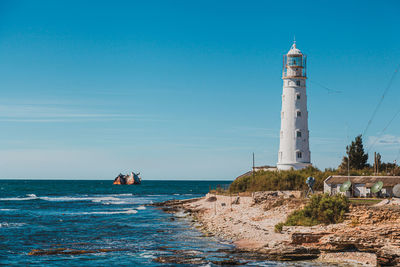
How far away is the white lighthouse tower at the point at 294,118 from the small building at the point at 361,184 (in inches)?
304

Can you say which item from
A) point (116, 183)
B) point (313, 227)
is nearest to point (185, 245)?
point (313, 227)

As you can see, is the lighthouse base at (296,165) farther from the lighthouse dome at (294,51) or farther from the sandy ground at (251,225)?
the lighthouse dome at (294,51)

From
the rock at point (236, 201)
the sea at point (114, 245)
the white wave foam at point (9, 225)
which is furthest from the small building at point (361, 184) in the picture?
the white wave foam at point (9, 225)

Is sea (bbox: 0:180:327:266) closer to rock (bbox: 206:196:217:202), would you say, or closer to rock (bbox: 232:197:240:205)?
rock (bbox: 232:197:240:205)

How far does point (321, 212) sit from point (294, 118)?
2298cm

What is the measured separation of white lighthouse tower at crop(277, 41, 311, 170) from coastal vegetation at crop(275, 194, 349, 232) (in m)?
20.2

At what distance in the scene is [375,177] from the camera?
4103cm

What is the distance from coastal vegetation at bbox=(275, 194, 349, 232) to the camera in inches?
1107

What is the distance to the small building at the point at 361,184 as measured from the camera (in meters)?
39.1

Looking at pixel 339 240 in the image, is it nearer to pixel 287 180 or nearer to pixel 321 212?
pixel 321 212

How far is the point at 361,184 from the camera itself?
134ft

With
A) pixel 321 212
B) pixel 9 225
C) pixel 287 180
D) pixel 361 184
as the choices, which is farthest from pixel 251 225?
pixel 9 225

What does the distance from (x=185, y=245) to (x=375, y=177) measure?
2054 cm

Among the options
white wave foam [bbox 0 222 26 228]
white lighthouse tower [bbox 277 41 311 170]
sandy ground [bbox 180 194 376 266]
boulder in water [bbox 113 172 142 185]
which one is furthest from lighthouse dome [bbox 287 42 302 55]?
boulder in water [bbox 113 172 142 185]
